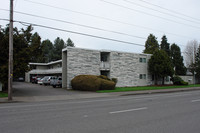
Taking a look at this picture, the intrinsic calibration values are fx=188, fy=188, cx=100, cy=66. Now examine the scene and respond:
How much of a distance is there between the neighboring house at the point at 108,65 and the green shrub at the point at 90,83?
6.25 ft

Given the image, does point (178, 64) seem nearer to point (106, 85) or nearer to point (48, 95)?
point (106, 85)

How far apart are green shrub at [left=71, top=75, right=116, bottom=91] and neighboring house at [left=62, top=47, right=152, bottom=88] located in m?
1.91

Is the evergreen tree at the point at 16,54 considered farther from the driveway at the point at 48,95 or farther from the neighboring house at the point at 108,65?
the neighboring house at the point at 108,65

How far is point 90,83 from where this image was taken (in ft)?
78.3

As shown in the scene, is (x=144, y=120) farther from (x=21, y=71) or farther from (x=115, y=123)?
(x=21, y=71)

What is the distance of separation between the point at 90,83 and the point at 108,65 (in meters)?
6.97

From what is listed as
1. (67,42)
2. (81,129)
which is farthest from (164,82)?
(67,42)

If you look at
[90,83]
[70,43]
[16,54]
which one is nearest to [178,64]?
[90,83]

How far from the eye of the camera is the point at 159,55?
3322cm

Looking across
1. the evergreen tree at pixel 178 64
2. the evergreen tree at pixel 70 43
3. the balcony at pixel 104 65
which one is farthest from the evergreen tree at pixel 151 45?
the evergreen tree at pixel 70 43

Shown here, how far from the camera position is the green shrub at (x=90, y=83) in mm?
23872

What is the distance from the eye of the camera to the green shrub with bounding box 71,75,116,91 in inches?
940

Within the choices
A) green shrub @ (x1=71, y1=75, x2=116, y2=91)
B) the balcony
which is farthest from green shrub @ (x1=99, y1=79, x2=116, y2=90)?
the balcony

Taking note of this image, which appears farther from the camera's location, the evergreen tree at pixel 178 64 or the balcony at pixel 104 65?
the evergreen tree at pixel 178 64
